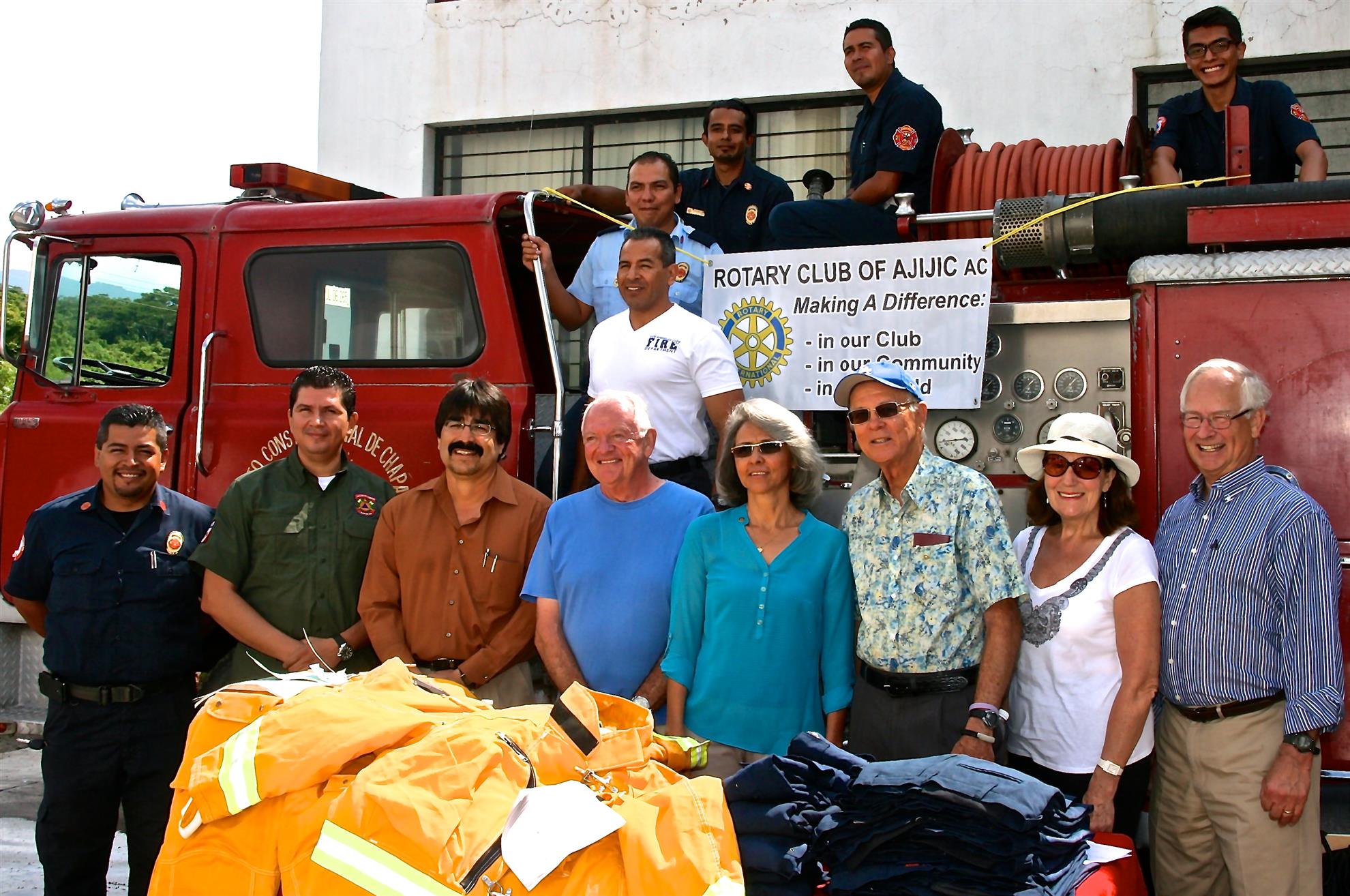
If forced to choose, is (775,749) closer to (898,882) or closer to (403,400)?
(898,882)

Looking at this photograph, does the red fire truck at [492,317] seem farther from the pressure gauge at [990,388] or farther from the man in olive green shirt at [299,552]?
the man in olive green shirt at [299,552]

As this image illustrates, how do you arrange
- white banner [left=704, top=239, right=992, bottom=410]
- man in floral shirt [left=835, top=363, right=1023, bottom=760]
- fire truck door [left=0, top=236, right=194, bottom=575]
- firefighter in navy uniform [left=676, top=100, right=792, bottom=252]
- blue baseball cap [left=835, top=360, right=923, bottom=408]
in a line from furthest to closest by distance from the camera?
firefighter in navy uniform [left=676, top=100, right=792, bottom=252]
fire truck door [left=0, top=236, right=194, bottom=575]
white banner [left=704, top=239, right=992, bottom=410]
blue baseball cap [left=835, top=360, right=923, bottom=408]
man in floral shirt [left=835, top=363, right=1023, bottom=760]

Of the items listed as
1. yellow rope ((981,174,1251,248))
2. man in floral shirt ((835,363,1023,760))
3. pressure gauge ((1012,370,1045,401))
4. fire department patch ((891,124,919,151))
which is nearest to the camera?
man in floral shirt ((835,363,1023,760))

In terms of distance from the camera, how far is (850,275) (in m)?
5.06

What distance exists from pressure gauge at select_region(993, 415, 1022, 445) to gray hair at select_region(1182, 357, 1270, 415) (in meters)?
1.00

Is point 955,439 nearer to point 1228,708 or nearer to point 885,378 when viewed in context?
point 885,378

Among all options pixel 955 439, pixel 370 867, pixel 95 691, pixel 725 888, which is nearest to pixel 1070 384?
pixel 955 439

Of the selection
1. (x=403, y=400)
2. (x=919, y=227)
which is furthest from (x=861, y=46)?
(x=403, y=400)

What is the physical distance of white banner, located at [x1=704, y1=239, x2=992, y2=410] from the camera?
4.80 metres

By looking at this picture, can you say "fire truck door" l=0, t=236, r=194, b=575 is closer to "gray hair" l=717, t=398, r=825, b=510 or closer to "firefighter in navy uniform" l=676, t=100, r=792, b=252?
"firefighter in navy uniform" l=676, t=100, r=792, b=252

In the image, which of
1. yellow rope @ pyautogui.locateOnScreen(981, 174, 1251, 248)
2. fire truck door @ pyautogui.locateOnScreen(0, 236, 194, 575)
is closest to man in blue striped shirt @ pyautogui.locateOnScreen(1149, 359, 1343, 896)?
yellow rope @ pyautogui.locateOnScreen(981, 174, 1251, 248)

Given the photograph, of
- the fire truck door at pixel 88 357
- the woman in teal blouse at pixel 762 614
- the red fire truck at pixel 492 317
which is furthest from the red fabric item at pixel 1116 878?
the fire truck door at pixel 88 357

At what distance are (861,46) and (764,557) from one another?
2.98 meters

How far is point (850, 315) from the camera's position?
506 cm
